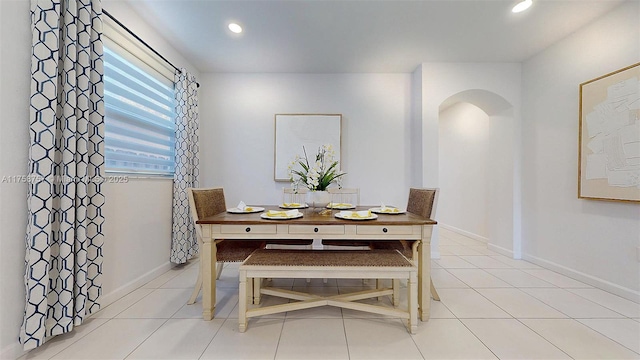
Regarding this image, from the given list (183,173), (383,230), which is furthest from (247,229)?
(183,173)

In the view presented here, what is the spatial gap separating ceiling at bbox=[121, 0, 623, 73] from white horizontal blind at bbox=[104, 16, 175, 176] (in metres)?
0.49

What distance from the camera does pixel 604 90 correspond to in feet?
7.16

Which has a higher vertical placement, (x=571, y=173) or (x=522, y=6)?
(x=522, y=6)

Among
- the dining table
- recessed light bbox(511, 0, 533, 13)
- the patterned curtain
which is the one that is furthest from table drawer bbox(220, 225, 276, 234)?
recessed light bbox(511, 0, 533, 13)

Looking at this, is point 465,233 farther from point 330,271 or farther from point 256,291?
point 256,291

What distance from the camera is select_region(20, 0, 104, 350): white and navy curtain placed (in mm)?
1324

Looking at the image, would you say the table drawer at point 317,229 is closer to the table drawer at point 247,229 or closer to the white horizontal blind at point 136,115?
the table drawer at point 247,229

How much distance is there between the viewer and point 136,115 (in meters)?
2.22

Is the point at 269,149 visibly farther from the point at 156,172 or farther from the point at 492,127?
the point at 492,127

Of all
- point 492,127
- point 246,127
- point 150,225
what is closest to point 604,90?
point 492,127

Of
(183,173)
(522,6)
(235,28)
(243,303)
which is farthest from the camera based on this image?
(183,173)

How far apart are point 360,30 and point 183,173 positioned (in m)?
2.40

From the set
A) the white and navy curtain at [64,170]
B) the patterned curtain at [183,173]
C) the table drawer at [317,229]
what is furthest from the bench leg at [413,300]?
the patterned curtain at [183,173]

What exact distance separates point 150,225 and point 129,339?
116 cm
